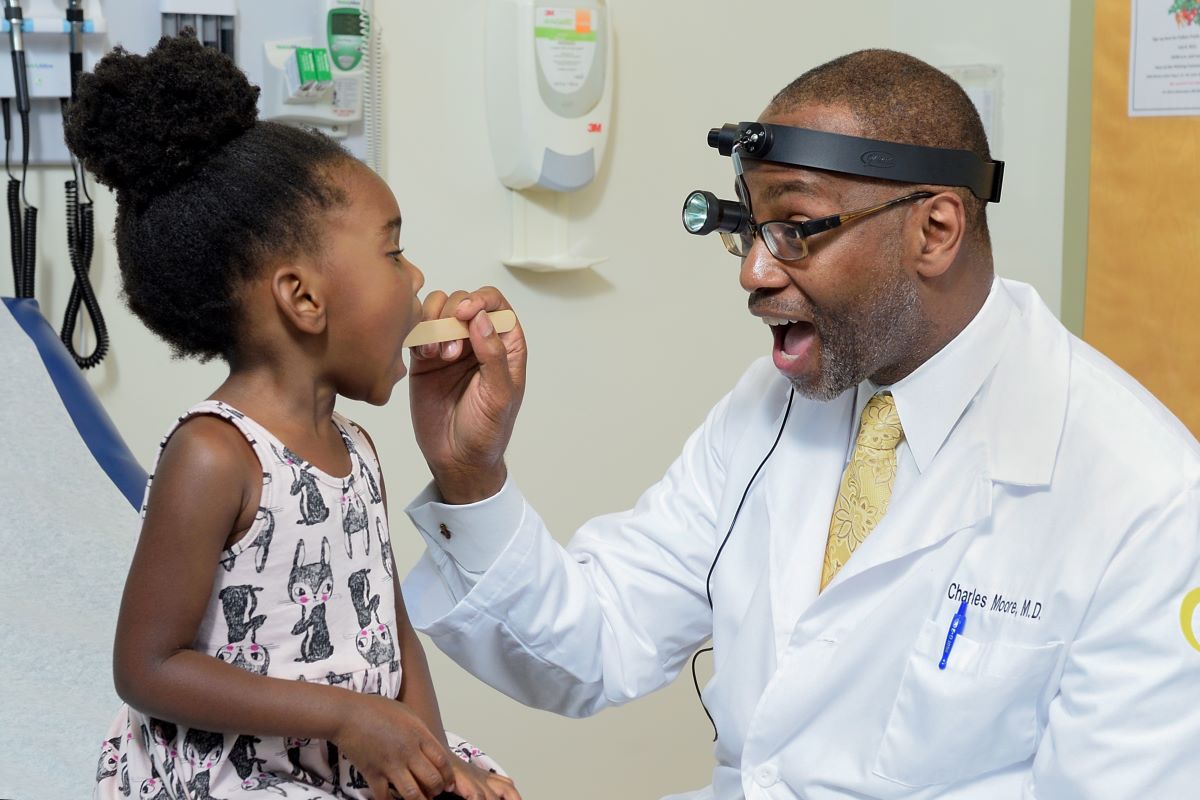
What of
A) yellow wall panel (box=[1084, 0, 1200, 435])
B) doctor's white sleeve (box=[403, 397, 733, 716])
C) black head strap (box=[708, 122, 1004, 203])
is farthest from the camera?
yellow wall panel (box=[1084, 0, 1200, 435])

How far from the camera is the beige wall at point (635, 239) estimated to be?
2219 millimetres

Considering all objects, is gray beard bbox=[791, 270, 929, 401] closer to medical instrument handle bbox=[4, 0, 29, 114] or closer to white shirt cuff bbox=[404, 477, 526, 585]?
white shirt cuff bbox=[404, 477, 526, 585]

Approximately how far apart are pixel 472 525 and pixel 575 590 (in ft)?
0.53

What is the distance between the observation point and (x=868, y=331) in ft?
4.34

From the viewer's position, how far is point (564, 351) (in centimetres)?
239

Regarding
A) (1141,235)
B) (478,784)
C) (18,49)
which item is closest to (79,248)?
(18,49)

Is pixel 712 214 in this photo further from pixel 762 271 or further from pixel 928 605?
pixel 928 605

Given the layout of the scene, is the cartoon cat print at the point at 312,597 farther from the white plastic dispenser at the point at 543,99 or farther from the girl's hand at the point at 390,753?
the white plastic dispenser at the point at 543,99

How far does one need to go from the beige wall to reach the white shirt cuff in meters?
0.83

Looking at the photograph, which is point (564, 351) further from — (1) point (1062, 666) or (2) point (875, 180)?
(1) point (1062, 666)

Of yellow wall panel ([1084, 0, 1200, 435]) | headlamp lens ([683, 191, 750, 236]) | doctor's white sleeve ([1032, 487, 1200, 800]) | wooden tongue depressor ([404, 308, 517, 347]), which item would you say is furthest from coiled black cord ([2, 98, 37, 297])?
yellow wall panel ([1084, 0, 1200, 435])

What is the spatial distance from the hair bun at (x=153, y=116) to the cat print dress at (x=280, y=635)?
221mm

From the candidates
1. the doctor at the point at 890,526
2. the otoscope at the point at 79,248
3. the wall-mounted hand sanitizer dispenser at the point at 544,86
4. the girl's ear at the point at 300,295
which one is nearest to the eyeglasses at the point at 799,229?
the doctor at the point at 890,526

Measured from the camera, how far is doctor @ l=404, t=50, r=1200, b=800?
1165mm
